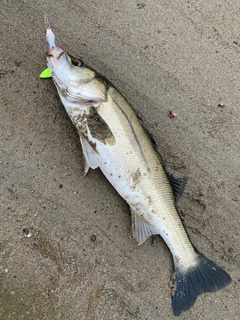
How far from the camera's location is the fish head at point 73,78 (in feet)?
9.78

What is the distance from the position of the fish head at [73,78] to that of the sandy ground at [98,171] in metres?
0.36

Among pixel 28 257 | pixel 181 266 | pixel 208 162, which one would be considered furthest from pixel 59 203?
pixel 208 162

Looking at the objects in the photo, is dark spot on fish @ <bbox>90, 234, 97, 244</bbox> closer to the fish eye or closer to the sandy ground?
the sandy ground

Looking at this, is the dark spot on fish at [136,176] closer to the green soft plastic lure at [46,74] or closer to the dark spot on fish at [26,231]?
the dark spot on fish at [26,231]

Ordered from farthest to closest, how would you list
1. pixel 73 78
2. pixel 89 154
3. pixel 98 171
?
pixel 98 171
pixel 89 154
pixel 73 78

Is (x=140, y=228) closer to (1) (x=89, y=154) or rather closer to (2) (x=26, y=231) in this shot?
(1) (x=89, y=154)

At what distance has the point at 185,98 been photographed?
135 inches

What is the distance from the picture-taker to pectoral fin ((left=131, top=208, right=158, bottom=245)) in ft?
10.3

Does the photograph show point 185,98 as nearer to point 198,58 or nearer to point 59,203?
point 198,58

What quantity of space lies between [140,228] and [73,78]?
4.77 feet

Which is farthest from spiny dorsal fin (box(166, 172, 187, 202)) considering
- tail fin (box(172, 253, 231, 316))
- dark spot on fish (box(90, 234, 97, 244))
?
dark spot on fish (box(90, 234, 97, 244))

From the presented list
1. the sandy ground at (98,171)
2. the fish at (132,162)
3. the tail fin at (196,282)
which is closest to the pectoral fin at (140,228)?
the fish at (132,162)

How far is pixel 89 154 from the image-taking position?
3.15 metres

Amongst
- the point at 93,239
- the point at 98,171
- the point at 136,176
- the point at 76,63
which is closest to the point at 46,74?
the point at 76,63
